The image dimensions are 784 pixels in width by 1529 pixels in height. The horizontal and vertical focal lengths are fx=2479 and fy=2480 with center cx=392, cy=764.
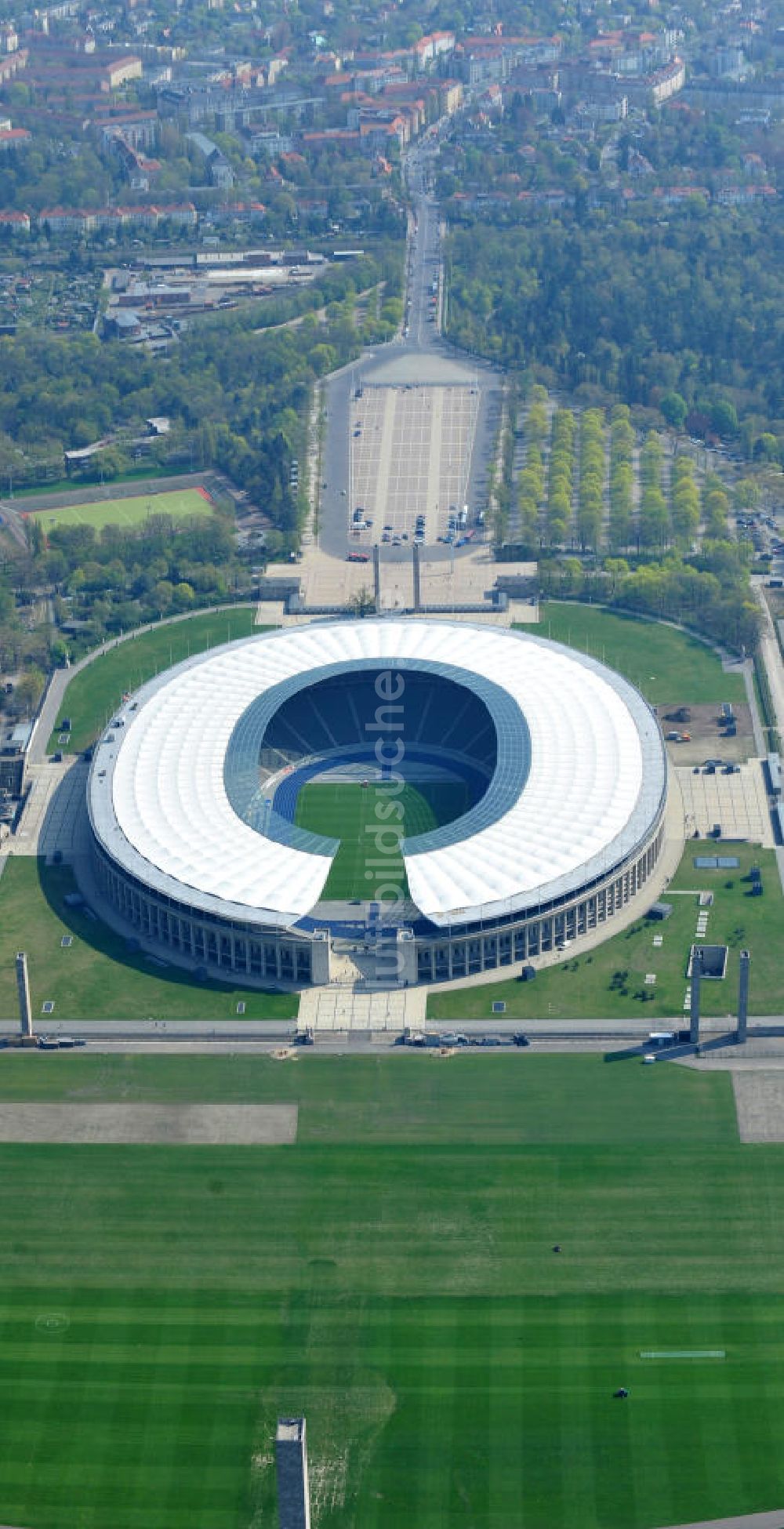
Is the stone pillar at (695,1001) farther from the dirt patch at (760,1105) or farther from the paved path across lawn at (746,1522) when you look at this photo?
the paved path across lawn at (746,1522)

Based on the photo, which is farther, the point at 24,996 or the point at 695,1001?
the point at 24,996

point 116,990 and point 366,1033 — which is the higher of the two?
point 366,1033

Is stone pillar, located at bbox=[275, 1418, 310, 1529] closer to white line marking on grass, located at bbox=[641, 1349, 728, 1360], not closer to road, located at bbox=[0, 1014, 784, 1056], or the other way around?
white line marking on grass, located at bbox=[641, 1349, 728, 1360]

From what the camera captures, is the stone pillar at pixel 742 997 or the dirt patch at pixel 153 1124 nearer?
the dirt patch at pixel 153 1124

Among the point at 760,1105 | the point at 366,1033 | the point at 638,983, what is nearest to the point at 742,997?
the point at 760,1105

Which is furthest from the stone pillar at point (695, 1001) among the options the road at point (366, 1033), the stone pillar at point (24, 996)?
the stone pillar at point (24, 996)

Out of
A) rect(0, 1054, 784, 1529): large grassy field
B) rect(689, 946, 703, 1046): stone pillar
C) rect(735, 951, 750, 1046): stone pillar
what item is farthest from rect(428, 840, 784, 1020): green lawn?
rect(0, 1054, 784, 1529): large grassy field

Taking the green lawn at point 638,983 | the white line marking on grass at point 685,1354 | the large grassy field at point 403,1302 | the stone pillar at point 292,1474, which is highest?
the stone pillar at point 292,1474

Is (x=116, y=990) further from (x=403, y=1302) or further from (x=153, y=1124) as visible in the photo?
(x=403, y=1302)
